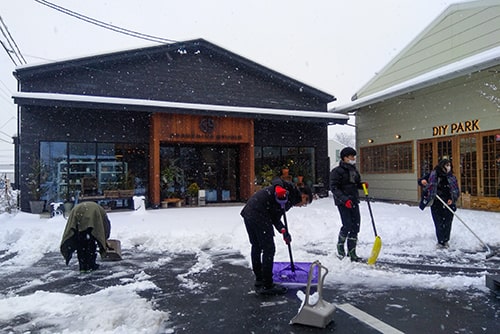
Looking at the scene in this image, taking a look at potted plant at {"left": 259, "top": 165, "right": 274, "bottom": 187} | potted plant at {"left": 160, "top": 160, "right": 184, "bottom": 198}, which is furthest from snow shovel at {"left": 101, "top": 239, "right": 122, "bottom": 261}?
potted plant at {"left": 259, "top": 165, "right": 274, "bottom": 187}

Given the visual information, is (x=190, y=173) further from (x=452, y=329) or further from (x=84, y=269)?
(x=452, y=329)

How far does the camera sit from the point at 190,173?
1594cm

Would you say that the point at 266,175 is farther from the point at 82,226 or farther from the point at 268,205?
the point at 268,205

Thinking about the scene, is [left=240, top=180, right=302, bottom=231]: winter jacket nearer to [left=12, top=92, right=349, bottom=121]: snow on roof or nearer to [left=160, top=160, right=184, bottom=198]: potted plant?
[left=12, top=92, right=349, bottom=121]: snow on roof

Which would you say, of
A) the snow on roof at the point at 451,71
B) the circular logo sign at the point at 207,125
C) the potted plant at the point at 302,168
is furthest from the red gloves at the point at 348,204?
the potted plant at the point at 302,168

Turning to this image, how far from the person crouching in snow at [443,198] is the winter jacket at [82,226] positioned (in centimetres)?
592

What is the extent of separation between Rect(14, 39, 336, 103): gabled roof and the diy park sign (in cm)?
588

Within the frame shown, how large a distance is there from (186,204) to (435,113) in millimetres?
10351

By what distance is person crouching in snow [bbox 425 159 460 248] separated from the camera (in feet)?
22.7

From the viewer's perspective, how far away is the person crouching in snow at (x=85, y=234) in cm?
556

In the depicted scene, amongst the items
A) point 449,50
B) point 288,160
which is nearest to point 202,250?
point 288,160

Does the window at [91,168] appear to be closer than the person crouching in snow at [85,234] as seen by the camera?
No

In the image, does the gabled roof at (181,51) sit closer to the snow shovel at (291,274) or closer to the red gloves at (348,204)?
the red gloves at (348,204)

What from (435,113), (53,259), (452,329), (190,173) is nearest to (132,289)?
(53,259)
